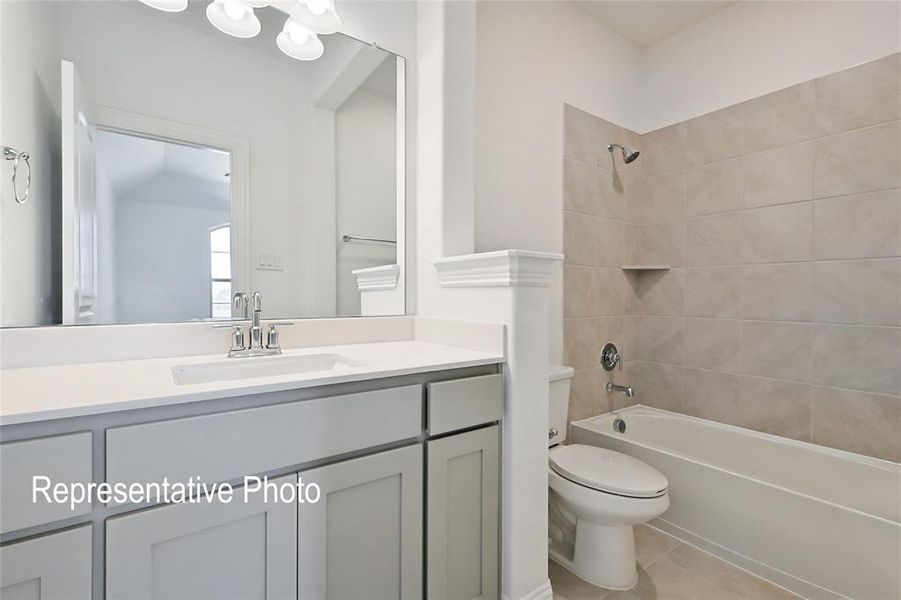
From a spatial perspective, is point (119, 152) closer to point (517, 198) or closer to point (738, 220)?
point (517, 198)

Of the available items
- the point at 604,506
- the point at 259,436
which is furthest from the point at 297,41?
the point at 604,506

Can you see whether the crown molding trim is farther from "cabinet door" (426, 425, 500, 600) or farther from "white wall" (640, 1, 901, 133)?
"white wall" (640, 1, 901, 133)

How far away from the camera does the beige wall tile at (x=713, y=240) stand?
2211mm

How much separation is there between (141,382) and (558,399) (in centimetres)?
149

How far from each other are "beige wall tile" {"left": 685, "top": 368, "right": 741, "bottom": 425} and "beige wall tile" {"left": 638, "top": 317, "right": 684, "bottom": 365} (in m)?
0.13

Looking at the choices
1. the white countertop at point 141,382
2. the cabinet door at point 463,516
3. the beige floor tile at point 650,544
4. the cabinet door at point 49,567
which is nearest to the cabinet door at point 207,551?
the cabinet door at point 49,567

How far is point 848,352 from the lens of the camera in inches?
72.9

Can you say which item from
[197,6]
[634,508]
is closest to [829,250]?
[634,508]

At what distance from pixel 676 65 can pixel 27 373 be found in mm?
3206

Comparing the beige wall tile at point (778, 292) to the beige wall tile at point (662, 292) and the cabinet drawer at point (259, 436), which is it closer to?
the beige wall tile at point (662, 292)

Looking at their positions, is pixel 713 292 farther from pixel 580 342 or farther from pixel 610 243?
pixel 580 342

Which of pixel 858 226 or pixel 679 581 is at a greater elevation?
pixel 858 226

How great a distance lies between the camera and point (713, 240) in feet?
7.52

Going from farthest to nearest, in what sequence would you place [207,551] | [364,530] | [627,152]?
1. [627,152]
2. [364,530]
3. [207,551]
